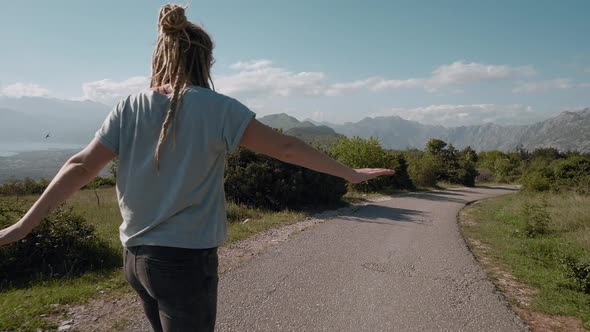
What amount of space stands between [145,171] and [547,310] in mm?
5792

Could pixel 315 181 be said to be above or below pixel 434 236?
above

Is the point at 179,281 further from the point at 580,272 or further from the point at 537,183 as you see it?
the point at 537,183

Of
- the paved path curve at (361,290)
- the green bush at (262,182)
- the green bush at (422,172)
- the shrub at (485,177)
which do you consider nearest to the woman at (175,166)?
the paved path curve at (361,290)

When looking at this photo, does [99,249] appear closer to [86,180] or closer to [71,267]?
[71,267]

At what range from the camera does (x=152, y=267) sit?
142cm

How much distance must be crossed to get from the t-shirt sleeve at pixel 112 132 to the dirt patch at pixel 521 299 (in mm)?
5117

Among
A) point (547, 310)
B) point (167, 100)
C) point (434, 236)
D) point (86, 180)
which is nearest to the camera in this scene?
point (167, 100)

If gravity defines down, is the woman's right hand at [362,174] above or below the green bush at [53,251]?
above

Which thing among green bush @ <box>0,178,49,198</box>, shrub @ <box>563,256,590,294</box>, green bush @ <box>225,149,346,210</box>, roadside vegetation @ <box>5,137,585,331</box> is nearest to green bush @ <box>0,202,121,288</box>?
roadside vegetation @ <box>5,137,585,331</box>

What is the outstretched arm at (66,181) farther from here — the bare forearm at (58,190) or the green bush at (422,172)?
the green bush at (422,172)

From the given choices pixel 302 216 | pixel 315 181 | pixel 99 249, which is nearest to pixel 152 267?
pixel 99 249

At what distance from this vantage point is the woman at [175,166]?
4.53 ft

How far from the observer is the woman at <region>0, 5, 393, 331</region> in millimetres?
1380

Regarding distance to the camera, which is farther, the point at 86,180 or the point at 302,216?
the point at 302,216
